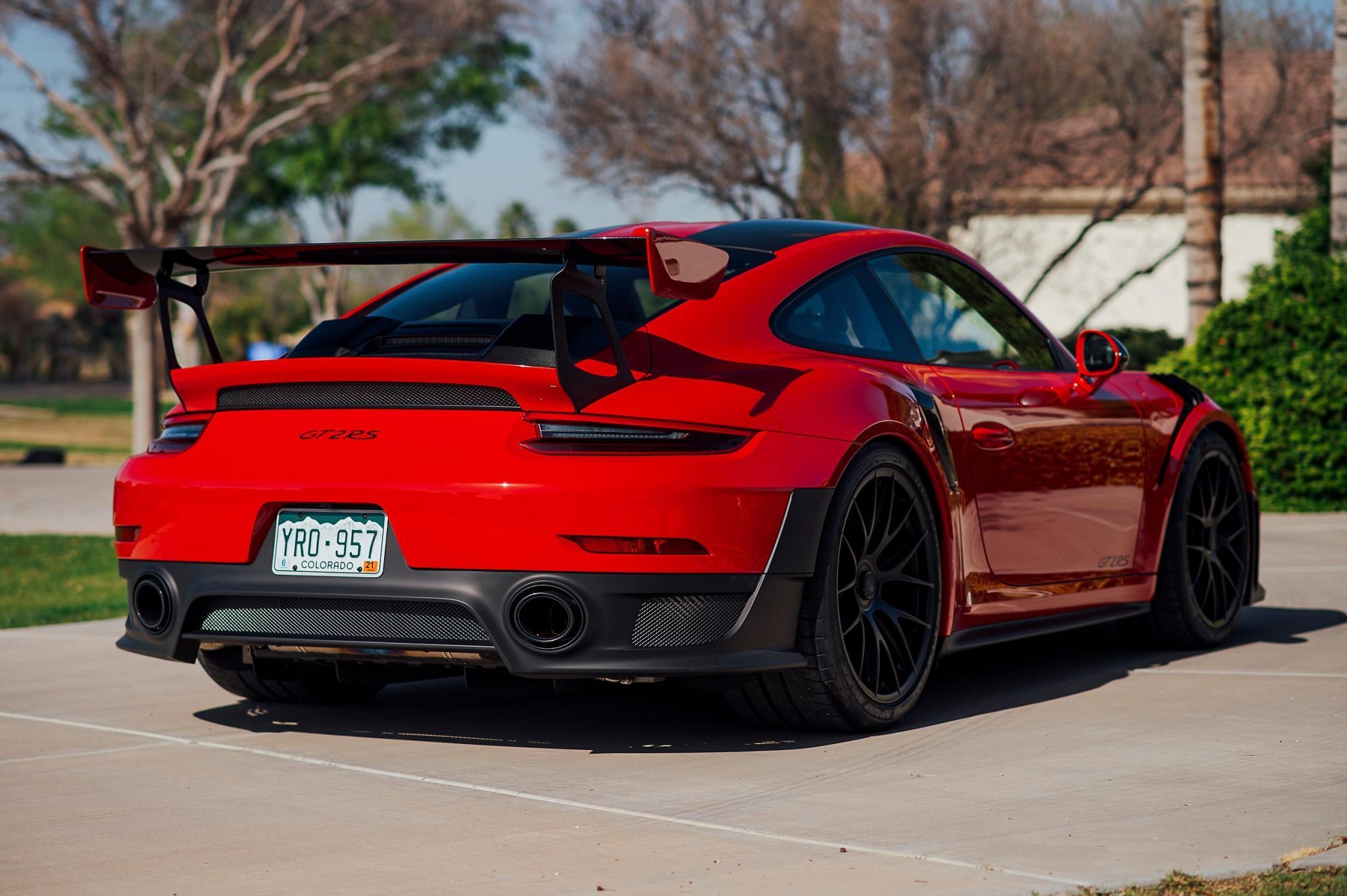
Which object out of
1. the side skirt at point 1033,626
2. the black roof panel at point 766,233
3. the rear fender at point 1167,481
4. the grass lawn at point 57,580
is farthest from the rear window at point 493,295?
the grass lawn at point 57,580

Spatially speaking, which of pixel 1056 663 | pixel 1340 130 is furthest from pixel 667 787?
pixel 1340 130

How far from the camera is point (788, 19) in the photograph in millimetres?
23703

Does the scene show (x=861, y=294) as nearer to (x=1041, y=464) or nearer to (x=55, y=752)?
(x=1041, y=464)

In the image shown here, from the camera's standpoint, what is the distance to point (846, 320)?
518cm

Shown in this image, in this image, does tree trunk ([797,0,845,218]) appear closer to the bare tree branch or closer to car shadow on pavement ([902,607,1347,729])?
the bare tree branch

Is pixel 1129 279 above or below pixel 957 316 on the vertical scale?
above

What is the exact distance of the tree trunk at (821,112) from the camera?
76.9 ft

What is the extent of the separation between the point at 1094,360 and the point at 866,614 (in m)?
1.73

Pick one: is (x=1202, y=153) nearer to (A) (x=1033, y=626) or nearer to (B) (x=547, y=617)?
(A) (x=1033, y=626)

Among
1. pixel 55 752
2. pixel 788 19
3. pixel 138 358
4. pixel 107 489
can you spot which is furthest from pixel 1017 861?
pixel 788 19

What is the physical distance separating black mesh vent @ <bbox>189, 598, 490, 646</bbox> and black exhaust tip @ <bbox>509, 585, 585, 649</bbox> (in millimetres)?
107

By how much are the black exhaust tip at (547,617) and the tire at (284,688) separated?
4.31ft

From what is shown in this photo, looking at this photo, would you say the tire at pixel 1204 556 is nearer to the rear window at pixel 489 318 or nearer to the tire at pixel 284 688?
the rear window at pixel 489 318

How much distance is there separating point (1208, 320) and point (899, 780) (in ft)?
32.3
